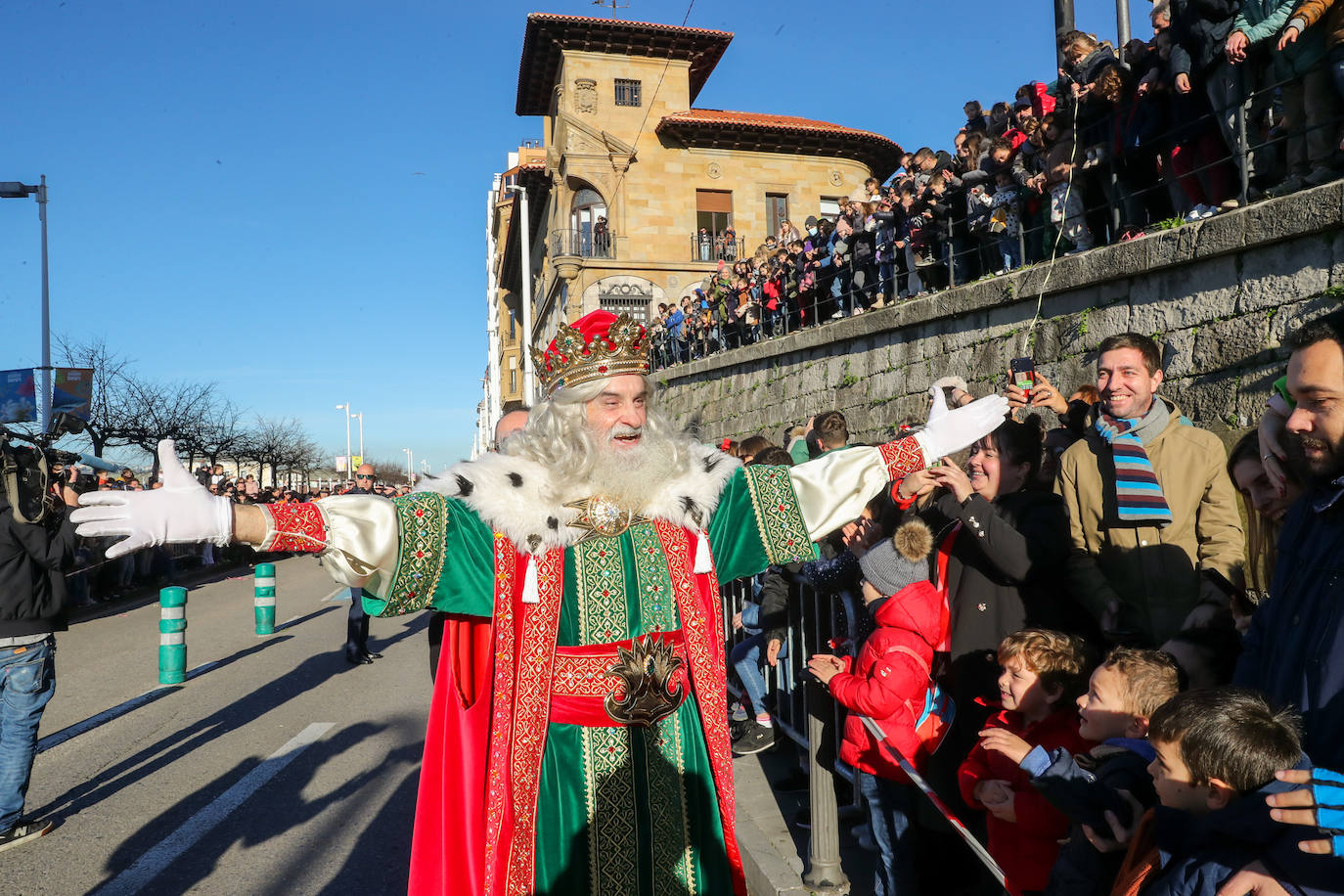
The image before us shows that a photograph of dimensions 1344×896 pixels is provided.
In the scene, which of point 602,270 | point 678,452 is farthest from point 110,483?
point 602,270

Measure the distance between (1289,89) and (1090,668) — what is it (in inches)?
164

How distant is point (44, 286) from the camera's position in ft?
77.4

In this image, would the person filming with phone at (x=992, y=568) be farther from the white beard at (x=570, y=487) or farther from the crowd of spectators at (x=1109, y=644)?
the white beard at (x=570, y=487)

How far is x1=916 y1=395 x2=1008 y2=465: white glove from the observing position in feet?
10.0

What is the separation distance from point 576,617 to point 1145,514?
2.00 m

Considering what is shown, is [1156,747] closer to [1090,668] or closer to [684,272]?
[1090,668]

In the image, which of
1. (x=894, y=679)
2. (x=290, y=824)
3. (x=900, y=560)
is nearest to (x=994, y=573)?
(x=900, y=560)

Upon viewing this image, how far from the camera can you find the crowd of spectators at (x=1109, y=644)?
1856 mm

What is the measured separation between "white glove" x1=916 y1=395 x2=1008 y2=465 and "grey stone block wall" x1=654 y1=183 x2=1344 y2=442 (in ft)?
4.72

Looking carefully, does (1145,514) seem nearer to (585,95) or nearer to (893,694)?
(893,694)

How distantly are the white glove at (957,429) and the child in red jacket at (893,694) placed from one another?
82cm

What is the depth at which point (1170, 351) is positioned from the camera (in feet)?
20.4

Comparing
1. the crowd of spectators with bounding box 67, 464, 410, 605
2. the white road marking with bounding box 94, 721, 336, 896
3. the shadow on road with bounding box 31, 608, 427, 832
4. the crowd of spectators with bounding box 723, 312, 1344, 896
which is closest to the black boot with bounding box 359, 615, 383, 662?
the shadow on road with bounding box 31, 608, 427, 832

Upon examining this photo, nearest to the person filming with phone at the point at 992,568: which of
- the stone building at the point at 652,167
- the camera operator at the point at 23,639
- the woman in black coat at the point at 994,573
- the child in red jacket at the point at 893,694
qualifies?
the woman in black coat at the point at 994,573
